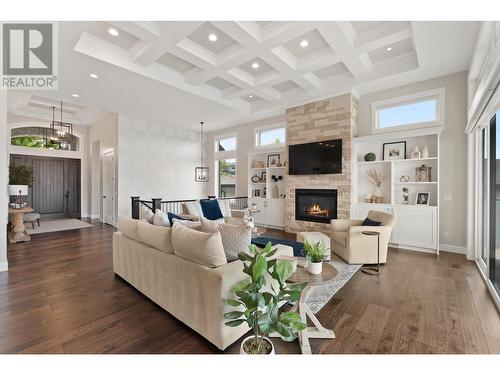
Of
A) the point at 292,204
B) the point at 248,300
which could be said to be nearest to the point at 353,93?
the point at 292,204

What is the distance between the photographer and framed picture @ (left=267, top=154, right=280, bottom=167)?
6972mm

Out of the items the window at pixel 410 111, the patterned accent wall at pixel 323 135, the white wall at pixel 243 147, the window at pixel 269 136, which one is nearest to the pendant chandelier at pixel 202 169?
the white wall at pixel 243 147

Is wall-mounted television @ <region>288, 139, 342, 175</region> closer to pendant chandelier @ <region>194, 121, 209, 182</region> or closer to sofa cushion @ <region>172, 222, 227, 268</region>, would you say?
pendant chandelier @ <region>194, 121, 209, 182</region>

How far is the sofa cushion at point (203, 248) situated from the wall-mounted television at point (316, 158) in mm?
4163

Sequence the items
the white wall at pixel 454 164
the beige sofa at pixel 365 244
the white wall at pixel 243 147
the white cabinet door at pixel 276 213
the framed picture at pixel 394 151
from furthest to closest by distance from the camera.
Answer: the white wall at pixel 243 147
the white cabinet door at pixel 276 213
the framed picture at pixel 394 151
the white wall at pixel 454 164
the beige sofa at pixel 365 244

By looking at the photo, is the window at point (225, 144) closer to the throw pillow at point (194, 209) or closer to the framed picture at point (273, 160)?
the framed picture at point (273, 160)

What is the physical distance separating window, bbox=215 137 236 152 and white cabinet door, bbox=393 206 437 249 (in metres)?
5.59

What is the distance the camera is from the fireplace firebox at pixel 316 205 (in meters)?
5.51

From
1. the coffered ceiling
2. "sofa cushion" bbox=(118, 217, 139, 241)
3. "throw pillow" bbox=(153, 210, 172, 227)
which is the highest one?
the coffered ceiling

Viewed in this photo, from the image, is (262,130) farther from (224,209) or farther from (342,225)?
(342,225)

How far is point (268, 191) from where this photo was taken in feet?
22.9

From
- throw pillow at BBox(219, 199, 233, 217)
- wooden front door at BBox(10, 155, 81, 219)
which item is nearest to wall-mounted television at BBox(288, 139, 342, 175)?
throw pillow at BBox(219, 199, 233, 217)

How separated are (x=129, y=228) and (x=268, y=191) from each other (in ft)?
14.9

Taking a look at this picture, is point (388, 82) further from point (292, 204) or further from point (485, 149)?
point (292, 204)
